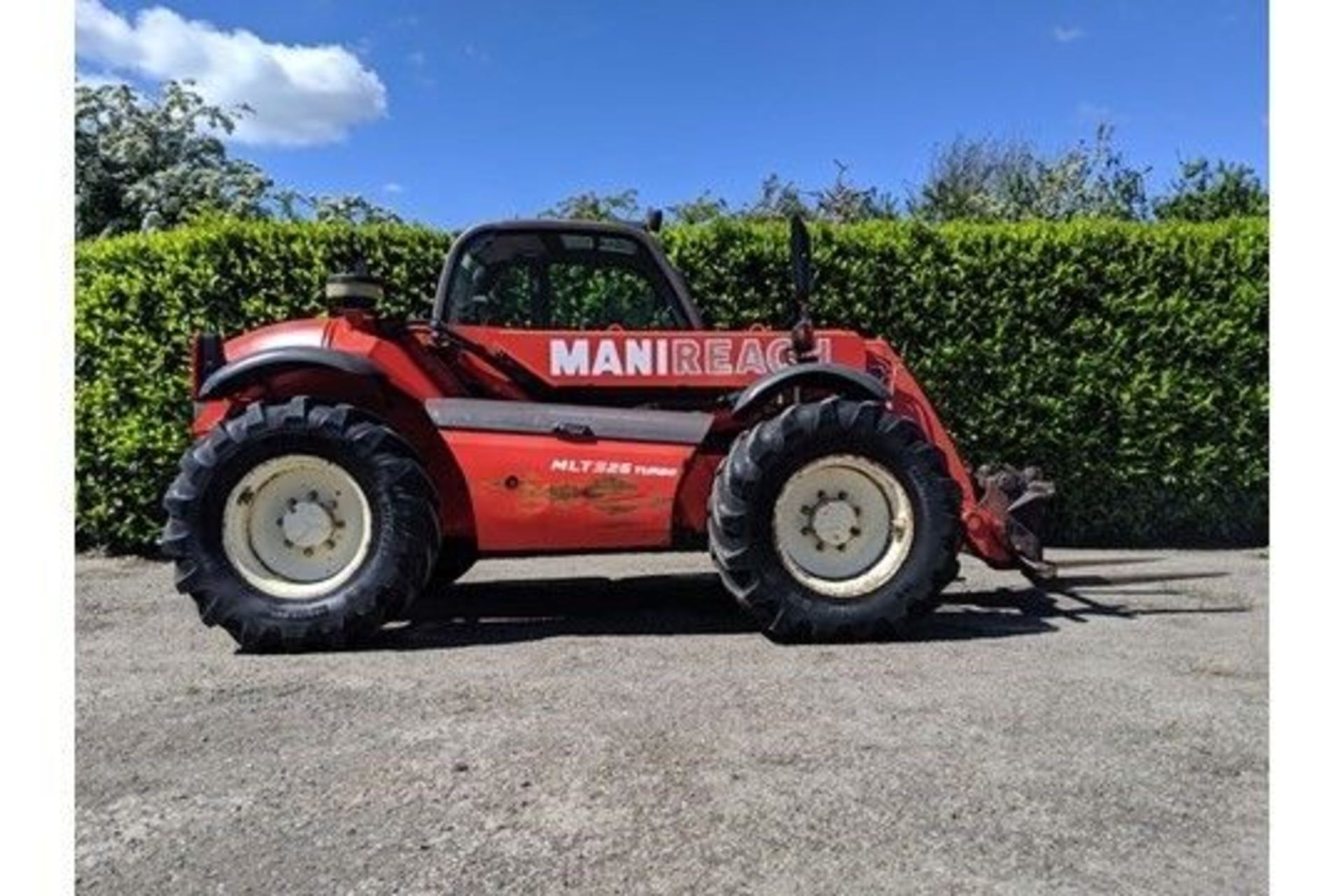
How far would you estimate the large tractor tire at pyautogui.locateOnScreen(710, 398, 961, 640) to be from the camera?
5.05 meters

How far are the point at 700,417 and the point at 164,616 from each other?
2998 millimetres

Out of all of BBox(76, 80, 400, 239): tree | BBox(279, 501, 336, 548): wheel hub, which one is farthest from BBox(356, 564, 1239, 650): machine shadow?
BBox(76, 80, 400, 239): tree

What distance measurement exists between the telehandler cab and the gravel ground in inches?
12.4

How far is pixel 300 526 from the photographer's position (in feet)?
16.9

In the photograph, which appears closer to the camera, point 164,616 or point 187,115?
point 164,616

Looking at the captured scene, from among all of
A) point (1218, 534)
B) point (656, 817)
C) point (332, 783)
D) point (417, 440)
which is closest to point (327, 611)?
point (417, 440)

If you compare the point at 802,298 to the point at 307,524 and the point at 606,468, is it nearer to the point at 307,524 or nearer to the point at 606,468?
the point at 606,468

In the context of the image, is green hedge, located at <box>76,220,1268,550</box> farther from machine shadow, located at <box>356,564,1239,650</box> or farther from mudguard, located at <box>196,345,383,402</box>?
mudguard, located at <box>196,345,383,402</box>

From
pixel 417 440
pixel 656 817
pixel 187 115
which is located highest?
pixel 187 115

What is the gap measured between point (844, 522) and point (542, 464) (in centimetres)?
144

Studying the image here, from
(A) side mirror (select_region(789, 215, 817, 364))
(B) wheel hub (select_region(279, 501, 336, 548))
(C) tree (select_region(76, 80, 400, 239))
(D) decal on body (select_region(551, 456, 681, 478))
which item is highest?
(C) tree (select_region(76, 80, 400, 239))

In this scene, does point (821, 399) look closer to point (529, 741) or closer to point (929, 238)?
point (529, 741)

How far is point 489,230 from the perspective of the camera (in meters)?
5.77

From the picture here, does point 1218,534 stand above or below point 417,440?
below
